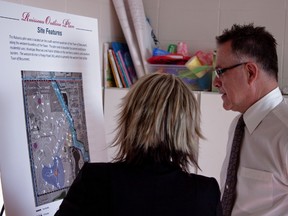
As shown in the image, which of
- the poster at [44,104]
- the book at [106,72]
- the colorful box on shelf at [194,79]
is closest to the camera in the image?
the poster at [44,104]

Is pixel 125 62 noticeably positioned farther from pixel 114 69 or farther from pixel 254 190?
pixel 254 190

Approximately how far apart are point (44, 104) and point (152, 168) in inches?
24.5

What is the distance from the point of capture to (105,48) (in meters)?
2.70

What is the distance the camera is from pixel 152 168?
1158mm

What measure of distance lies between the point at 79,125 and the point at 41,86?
259 millimetres

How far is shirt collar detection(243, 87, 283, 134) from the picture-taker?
1603mm

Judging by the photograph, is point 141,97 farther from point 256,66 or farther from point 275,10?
point 275,10

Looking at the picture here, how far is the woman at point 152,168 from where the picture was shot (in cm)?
113

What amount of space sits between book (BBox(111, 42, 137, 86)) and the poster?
88 cm

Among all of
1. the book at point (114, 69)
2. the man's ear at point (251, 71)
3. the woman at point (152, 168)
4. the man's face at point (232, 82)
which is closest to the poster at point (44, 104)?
the woman at point (152, 168)

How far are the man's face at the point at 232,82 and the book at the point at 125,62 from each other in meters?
1.11

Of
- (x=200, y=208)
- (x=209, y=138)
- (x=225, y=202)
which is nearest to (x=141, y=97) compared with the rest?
(x=200, y=208)

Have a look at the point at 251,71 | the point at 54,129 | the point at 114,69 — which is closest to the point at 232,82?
the point at 251,71

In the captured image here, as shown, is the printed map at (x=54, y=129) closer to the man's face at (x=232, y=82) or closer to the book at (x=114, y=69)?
the man's face at (x=232, y=82)
